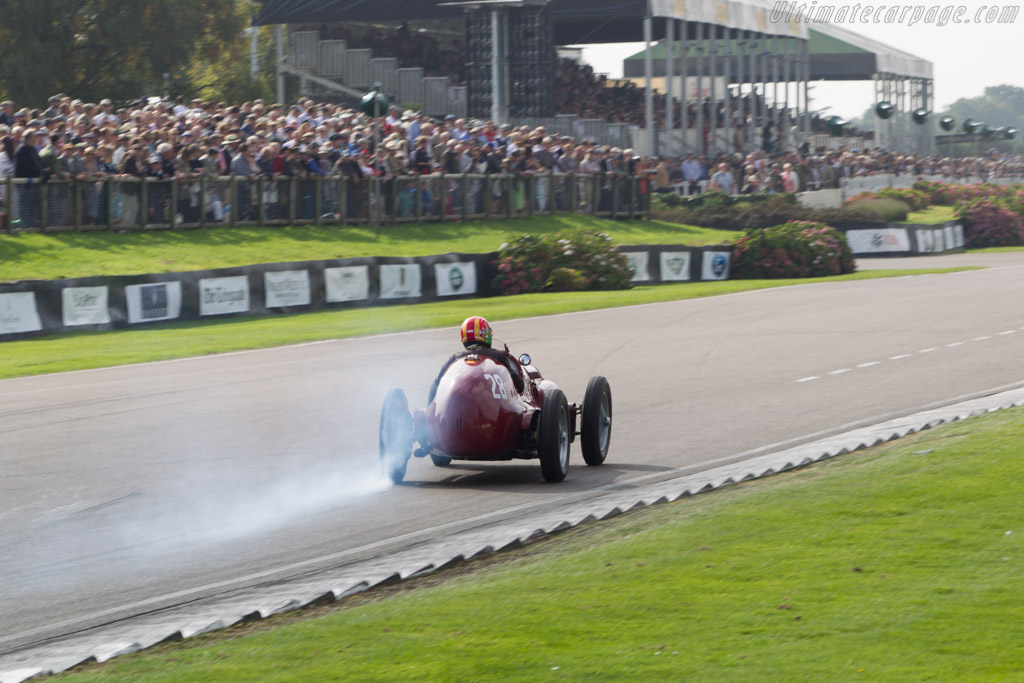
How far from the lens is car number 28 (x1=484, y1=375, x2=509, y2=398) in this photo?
32.4 ft

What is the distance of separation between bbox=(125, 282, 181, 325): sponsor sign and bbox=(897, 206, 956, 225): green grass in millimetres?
30146

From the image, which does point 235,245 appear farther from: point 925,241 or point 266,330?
point 925,241

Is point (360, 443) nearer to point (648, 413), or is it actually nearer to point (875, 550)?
point (648, 413)

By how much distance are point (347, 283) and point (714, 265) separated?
34.8 ft

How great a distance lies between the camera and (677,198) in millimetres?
41938

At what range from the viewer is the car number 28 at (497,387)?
9.87m

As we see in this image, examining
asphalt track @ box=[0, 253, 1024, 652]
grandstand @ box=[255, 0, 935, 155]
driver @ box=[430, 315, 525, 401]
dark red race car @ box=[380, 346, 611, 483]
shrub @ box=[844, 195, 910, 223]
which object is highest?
grandstand @ box=[255, 0, 935, 155]

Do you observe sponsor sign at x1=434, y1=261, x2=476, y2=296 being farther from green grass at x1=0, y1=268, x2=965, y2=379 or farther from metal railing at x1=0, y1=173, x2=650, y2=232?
metal railing at x1=0, y1=173, x2=650, y2=232

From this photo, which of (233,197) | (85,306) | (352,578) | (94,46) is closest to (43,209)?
(85,306)

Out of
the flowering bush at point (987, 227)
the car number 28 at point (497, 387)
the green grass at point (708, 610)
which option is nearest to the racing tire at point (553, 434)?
the car number 28 at point (497, 387)

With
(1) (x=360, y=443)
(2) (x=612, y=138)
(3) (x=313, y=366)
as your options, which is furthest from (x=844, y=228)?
(1) (x=360, y=443)

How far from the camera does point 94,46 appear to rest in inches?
1698

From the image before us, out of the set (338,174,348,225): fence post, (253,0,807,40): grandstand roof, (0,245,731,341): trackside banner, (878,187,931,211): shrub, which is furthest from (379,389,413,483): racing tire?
(878,187,931,211): shrub

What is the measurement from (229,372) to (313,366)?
1.08 metres
